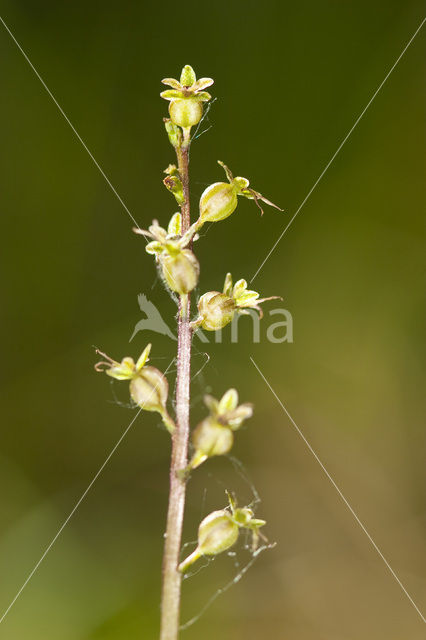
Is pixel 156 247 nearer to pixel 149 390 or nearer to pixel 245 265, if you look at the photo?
pixel 149 390

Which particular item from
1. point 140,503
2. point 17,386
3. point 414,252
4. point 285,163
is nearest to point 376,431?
point 414,252

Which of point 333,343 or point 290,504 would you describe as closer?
point 290,504

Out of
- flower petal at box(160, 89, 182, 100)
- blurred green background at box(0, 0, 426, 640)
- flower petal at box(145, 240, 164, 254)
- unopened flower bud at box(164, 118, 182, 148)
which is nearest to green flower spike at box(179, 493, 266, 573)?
flower petal at box(145, 240, 164, 254)

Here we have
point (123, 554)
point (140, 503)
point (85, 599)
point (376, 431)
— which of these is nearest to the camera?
point (85, 599)

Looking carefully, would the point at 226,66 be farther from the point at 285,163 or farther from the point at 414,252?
the point at 414,252

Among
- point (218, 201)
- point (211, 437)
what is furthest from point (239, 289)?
point (211, 437)
